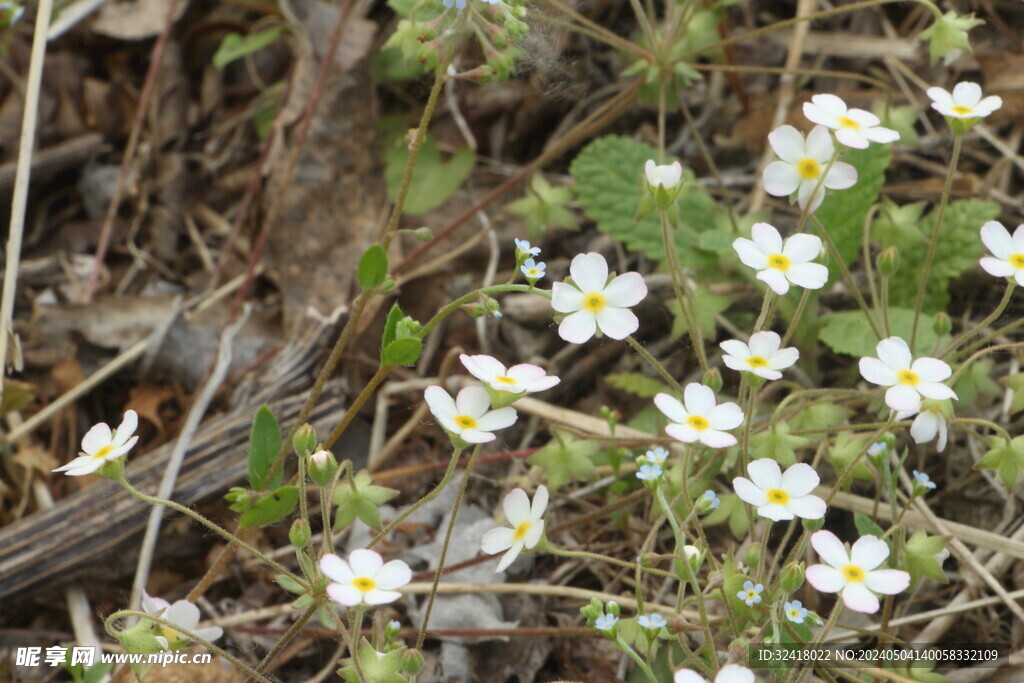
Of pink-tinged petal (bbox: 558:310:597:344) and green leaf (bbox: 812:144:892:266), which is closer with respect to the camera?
pink-tinged petal (bbox: 558:310:597:344)

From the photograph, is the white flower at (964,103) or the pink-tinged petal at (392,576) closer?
the pink-tinged petal at (392,576)

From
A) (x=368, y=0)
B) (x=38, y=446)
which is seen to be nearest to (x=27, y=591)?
(x=38, y=446)

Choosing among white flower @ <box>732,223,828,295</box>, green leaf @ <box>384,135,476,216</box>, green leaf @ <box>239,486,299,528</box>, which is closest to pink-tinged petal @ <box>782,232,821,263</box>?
white flower @ <box>732,223,828,295</box>

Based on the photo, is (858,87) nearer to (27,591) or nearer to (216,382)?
(216,382)

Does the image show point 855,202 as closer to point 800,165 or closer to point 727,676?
point 800,165

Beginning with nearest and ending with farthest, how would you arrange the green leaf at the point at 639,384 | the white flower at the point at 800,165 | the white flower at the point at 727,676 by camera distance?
the white flower at the point at 727,676 < the white flower at the point at 800,165 < the green leaf at the point at 639,384

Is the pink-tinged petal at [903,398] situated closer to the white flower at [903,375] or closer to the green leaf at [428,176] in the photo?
the white flower at [903,375]

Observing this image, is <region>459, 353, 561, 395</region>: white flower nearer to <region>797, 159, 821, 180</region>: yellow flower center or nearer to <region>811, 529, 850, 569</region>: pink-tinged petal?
<region>811, 529, 850, 569</region>: pink-tinged petal

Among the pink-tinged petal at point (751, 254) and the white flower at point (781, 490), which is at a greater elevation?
the pink-tinged petal at point (751, 254)

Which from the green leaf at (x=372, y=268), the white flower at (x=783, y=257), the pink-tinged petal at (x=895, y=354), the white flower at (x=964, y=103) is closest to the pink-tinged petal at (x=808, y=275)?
the white flower at (x=783, y=257)
